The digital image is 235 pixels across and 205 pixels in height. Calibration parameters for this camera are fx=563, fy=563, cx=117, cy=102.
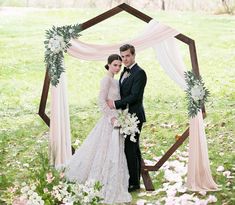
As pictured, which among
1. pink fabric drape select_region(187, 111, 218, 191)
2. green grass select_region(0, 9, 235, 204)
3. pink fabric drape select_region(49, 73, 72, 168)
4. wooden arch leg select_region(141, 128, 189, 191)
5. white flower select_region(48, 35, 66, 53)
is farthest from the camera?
green grass select_region(0, 9, 235, 204)

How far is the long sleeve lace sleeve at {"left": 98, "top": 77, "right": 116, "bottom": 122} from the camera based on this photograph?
558cm

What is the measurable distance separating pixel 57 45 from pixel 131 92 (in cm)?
97

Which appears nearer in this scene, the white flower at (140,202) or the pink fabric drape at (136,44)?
the white flower at (140,202)

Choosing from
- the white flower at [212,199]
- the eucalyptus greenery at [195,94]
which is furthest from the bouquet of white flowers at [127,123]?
the white flower at [212,199]

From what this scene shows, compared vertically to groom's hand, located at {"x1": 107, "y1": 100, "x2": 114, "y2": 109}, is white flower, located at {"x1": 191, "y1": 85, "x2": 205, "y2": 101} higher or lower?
higher

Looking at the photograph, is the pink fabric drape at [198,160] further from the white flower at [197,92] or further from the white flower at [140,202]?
the white flower at [140,202]

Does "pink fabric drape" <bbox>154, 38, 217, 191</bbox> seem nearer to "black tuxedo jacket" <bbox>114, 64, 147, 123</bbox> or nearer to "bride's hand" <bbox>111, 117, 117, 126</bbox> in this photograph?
"black tuxedo jacket" <bbox>114, 64, 147, 123</bbox>

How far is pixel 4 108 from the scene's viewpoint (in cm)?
980

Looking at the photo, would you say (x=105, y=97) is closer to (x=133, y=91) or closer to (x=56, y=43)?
(x=133, y=91)

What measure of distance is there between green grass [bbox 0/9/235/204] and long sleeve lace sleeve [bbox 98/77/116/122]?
900 mm

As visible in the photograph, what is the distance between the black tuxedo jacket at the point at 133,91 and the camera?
5.51 metres

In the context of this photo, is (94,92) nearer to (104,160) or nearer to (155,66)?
(155,66)

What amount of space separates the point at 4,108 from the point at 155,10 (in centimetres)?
419

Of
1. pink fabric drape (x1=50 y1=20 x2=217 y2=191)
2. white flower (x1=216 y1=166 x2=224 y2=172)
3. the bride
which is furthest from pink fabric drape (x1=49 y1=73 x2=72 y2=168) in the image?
white flower (x1=216 y1=166 x2=224 y2=172)
